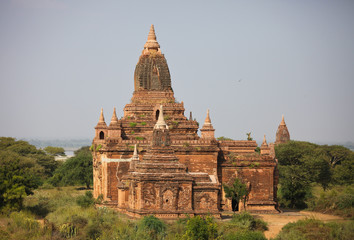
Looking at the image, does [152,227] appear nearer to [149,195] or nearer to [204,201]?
[149,195]

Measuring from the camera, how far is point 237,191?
145 ft

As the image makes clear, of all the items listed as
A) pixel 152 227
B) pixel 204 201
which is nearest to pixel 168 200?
pixel 204 201

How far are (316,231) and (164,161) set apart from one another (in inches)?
357

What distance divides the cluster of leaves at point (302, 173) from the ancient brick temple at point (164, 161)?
11.3 ft

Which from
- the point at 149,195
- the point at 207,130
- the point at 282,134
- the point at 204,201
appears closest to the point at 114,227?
the point at 149,195

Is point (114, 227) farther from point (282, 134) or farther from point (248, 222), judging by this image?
point (282, 134)

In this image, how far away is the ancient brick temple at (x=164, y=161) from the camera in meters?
38.0

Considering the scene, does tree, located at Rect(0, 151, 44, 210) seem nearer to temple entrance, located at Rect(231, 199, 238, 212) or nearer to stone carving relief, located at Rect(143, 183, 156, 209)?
stone carving relief, located at Rect(143, 183, 156, 209)

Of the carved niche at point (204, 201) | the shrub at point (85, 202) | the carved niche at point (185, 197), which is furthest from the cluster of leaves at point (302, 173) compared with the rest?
the shrub at point (85, 202)

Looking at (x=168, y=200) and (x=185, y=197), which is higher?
(x=185, y=197)

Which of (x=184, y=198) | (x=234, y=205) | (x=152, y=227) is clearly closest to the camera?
(x=152, y=227)

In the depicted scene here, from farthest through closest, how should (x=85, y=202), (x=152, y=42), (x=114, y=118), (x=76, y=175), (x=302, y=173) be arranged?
(x=76, y=175) → (x=302, y=173) → (x=152, y=42) → (x=114, y=118) → (x=85, y=202)

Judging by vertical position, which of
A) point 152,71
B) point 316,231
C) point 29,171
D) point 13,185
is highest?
point 152,71

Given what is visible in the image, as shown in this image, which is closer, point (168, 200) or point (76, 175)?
point (168, 200)
